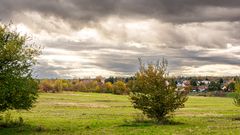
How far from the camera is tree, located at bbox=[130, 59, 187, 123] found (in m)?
46.1

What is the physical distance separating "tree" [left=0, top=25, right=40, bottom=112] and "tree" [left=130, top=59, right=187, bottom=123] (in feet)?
40.5

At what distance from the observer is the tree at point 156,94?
46.1 m

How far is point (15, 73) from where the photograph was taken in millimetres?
38750

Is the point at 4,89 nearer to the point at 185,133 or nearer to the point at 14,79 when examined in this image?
the point at 14,79

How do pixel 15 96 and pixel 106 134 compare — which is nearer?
pixel 106 134

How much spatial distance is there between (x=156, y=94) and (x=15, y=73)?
16020mm

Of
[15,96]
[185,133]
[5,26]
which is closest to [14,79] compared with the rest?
[15,96]

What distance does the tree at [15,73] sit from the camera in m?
37.8

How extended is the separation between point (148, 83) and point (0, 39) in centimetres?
1744

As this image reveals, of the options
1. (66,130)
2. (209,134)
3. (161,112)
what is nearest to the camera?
(209,134)

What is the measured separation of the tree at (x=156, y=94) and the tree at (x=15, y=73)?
40.5 ft

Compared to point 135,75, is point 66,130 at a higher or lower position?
lower

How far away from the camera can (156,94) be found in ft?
151

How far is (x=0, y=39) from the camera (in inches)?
1528
